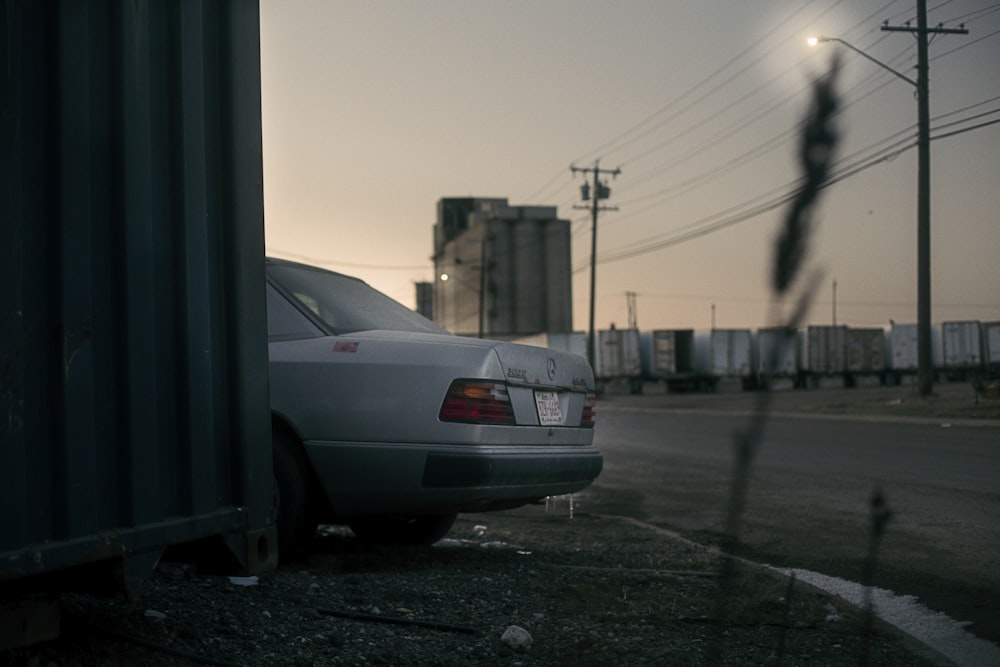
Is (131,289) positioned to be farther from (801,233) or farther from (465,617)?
(801,233)

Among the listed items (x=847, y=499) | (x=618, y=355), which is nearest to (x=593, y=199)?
(x=618, y=355)

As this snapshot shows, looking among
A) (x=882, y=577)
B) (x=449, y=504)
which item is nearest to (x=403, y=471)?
(x=449, y=504)

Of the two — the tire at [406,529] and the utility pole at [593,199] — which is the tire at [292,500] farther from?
the utility pole at [593,199]

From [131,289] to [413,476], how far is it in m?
2.25

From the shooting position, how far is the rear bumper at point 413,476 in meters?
4.79

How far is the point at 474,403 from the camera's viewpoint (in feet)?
16.0

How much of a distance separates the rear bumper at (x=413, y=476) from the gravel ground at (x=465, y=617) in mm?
355

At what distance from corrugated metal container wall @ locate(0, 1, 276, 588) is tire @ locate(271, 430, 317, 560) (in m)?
1.43

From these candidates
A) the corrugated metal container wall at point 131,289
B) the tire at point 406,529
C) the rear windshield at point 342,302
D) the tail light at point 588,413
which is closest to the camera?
the corrugated metal container wall at point 131,289

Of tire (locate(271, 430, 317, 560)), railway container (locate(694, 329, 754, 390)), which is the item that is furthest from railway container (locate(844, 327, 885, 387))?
tire (locate(271, 430, 317, 560))

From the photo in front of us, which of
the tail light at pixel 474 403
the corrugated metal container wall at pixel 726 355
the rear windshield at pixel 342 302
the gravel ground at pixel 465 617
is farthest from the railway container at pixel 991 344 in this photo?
the tail light at pixel 474 403

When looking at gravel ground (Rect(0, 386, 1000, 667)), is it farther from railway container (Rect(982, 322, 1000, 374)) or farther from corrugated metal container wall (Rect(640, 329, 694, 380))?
railway container (Rect(982, 322, 1000, 374))

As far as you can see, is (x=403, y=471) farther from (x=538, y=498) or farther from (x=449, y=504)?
(x=538, y=498)

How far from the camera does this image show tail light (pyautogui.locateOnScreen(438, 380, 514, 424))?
484 centimetres
